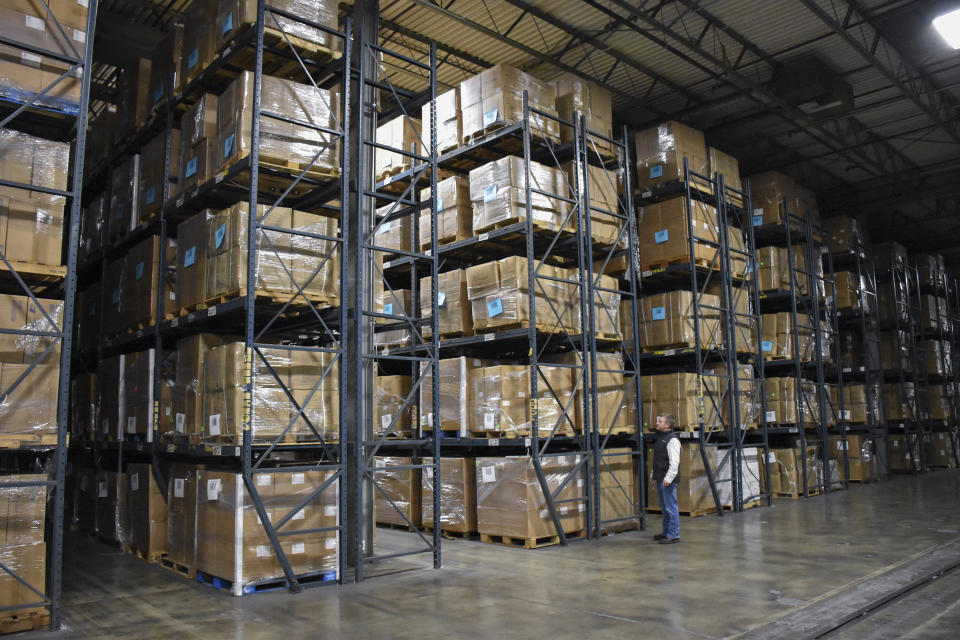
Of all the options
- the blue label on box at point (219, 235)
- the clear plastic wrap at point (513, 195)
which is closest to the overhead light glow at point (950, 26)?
the clear plastic wrap at point (513, 195)

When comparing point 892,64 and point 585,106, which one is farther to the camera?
point 892,64

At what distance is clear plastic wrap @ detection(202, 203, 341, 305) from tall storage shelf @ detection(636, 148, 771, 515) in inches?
217

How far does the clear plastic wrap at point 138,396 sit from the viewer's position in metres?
8.49

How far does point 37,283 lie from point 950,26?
468 inches

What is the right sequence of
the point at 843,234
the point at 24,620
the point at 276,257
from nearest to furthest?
the point at 24,620, the point at 276,257, the point at 843,234

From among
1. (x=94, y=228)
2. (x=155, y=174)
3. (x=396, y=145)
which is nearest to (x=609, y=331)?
(x=396, y=145)

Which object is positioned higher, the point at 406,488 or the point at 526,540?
the point at 406,488

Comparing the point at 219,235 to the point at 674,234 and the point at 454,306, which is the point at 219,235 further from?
the point at 674,234

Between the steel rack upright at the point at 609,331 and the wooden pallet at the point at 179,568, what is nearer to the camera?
the wooden pallet at the point at 179,568

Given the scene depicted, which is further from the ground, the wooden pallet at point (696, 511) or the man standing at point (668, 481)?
the man standing at point (668, 481)

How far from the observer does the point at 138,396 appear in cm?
874

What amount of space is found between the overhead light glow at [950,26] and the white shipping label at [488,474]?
8.74 meters

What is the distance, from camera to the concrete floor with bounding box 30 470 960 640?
519 cm

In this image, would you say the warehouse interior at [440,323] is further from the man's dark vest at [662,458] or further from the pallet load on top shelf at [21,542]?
the man's dark vest at [662,458]
